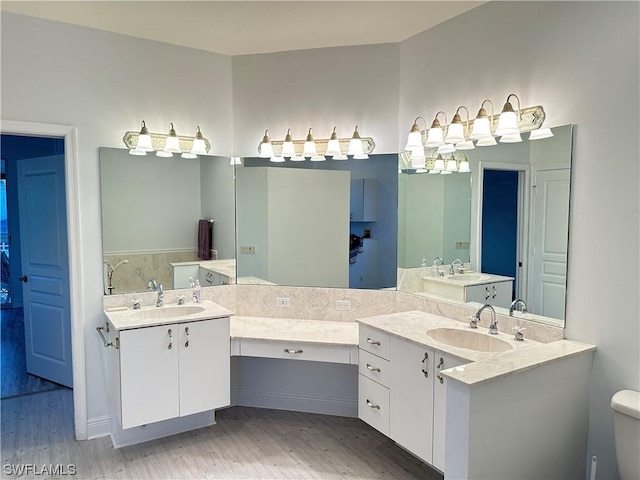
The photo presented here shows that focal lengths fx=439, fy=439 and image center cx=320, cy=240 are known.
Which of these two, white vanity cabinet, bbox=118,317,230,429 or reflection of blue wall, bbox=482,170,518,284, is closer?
reflection of blue wall, bbox=482,170,518,284

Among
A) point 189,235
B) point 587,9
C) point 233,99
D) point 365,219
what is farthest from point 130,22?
point 587,9

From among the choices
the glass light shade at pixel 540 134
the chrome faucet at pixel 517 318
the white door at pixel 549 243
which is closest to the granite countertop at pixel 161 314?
the chrome faucet at pixel 517 318

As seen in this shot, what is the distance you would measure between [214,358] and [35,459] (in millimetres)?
1235

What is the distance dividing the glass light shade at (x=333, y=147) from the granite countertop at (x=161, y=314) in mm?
1380

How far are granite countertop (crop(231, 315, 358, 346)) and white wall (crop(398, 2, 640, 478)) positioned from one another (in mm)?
1342

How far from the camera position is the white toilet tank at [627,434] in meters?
1.79

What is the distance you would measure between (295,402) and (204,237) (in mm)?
1488

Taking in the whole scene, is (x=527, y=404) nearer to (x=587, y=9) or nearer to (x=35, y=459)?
(x=587, y=9)

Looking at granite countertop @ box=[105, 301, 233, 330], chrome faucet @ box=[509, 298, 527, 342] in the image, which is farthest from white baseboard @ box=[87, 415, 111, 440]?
chrome faucet @ box=[509, 298, 527, 342]

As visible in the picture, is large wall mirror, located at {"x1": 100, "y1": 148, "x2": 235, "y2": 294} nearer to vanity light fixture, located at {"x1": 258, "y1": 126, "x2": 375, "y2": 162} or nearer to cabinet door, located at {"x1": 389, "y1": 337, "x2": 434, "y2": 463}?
vanity light fixture, located at {"x1": 258, "y1": 126, "x2": 375, "y2": 162}

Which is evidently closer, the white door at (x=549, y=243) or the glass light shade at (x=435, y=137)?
the white door at (x=549, y=243)

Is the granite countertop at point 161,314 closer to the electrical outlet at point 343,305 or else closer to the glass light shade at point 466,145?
the electrical outlet at point 343,305

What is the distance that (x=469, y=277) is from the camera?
276cm

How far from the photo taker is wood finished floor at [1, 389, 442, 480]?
2646mm
